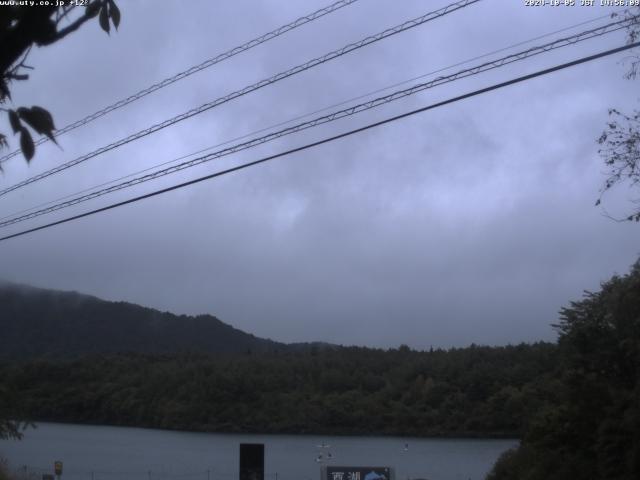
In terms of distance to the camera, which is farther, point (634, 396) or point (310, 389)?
point (310, 389)

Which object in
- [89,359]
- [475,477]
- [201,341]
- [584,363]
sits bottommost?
[475,477]

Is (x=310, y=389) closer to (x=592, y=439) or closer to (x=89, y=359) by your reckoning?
(x=89, y=359)

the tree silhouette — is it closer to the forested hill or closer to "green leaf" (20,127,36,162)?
"green leaf" (20,127,36,162)

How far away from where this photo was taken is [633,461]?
1537 cm

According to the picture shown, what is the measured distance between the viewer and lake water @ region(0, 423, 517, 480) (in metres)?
34.1

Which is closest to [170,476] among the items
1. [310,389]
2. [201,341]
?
[310,389]

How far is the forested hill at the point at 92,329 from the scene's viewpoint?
2105 inches

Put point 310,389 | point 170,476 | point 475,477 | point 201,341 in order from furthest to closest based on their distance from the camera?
point 201,341 < point 310,389 < point 170,476 < point 475,477

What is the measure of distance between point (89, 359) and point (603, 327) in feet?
127

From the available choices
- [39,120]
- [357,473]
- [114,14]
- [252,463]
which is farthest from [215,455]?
[39,120]

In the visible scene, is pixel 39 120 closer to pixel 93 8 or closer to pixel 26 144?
pixel 26 144

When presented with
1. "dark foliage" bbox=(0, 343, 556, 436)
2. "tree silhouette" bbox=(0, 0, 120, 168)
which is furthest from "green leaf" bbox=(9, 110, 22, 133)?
"dark foliage" bbox=(0, 343, 556, 436)

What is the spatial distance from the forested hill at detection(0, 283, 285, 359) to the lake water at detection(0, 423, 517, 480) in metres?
8.41

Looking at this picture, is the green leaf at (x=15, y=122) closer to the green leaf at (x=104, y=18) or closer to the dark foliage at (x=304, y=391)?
the green leaf at (x=104, y=18)
